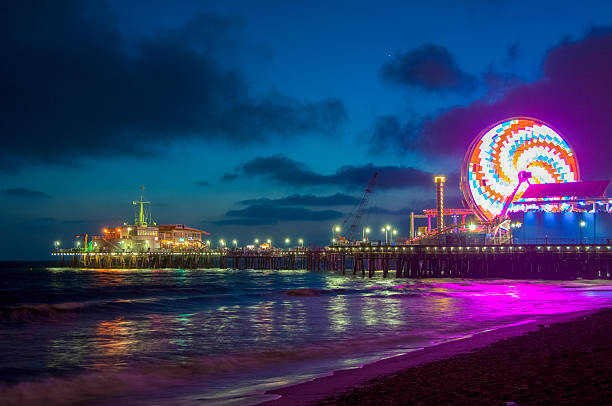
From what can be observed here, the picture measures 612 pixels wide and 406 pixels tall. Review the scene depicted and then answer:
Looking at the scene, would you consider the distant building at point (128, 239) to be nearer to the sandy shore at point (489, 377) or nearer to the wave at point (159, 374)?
the wave at point (159, 374)

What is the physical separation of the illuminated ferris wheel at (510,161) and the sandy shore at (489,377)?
54018 mm

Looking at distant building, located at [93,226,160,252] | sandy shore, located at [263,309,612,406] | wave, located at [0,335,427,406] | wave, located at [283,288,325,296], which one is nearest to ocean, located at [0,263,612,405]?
wave, located at [0,335,427,406]

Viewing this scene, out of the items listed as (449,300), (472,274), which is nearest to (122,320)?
(449,300)

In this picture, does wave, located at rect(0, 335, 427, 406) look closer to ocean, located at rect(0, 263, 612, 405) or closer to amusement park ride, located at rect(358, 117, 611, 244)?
ocean, located at rect(0, 263, 612, 405)

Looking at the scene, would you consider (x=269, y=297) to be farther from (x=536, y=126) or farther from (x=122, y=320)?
(x=536, y=126)

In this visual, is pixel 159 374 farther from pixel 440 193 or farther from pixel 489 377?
pixel 440 193

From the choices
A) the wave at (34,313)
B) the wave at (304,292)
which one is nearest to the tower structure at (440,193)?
the wave at (304,292)

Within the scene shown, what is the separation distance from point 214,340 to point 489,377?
1097cm

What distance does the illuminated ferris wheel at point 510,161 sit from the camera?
65125 mm

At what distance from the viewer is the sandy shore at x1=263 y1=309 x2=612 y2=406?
745 cm

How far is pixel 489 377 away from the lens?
29.6ft

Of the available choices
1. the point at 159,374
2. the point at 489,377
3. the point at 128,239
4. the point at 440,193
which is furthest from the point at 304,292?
the point at 128,239

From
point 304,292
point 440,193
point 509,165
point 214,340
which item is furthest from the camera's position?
point 440,193

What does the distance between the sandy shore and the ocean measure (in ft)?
4.15
